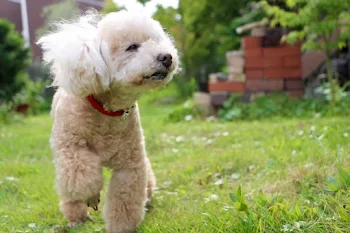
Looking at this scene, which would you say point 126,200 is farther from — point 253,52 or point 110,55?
point 253,52

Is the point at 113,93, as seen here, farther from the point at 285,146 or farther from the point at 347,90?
the point at 347,90

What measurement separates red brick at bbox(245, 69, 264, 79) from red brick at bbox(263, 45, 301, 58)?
0.80 feet

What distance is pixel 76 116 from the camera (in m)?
2.59

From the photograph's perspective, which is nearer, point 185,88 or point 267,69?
point 267,69

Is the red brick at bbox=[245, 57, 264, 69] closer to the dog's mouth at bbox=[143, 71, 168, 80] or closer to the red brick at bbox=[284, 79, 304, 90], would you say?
the red brick at bbox=[284, 79, 304, 90]

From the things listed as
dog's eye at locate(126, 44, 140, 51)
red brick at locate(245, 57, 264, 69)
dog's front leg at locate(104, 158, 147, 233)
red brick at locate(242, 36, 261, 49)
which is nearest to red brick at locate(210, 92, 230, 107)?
red brick at locate(245, 57, 264, 69)

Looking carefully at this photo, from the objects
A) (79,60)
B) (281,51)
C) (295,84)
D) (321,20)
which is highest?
(321,20)

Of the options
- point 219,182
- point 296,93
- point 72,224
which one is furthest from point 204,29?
point 72,224

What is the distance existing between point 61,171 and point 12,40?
6.04m

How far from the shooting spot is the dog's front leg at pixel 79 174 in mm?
2436

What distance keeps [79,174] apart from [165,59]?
74cm

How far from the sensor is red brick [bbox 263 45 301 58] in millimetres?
6734

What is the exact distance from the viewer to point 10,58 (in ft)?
25.7

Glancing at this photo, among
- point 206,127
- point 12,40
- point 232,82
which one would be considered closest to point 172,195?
point 206,127
